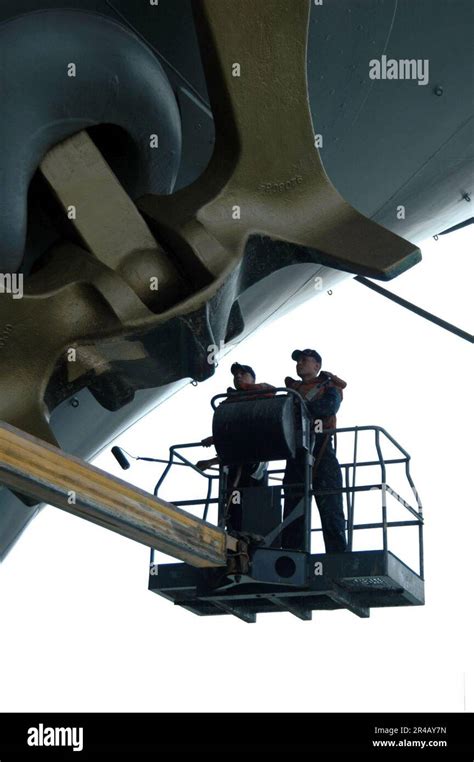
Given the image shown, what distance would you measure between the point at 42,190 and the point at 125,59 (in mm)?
687

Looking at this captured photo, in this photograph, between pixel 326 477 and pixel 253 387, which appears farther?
pixel 253 387

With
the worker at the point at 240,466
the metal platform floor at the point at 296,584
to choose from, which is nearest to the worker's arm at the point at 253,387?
the worker at the point at 240,466

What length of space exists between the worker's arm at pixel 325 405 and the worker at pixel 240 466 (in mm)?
274

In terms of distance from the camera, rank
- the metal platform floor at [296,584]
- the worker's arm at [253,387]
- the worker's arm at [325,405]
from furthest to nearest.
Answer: the worker's arm at [253,387] < the worker's arm at [325,405] < the metal platform floor at [296,584]

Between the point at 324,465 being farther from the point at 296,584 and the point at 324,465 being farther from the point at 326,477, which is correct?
the point at 296,584

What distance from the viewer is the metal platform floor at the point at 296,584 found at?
21.2 ft

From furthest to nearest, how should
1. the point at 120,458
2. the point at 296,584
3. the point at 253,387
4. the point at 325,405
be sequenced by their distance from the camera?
the point at 253,387 < the point at 325,405 < the point at 120,458 < the point at 296,584

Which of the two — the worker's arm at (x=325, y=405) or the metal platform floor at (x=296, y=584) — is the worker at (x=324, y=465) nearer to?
the worker's arm at (x=325, y=405)

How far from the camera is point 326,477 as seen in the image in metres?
7.05

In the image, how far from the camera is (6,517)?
26.0 feet

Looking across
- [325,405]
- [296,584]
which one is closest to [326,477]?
[325,405]

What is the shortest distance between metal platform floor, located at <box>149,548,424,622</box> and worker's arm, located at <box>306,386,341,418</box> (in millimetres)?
851

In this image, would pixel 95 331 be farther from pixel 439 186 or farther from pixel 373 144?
pixel 439 186

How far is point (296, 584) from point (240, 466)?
34.9 inches
